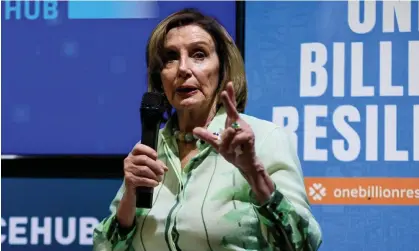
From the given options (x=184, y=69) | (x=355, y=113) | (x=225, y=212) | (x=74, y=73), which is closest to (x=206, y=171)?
(x=225, y=212)

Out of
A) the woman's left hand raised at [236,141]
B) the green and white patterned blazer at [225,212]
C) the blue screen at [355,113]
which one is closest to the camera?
the woman's left hand raised at [236,141]

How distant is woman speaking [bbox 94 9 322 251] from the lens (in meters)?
1.33

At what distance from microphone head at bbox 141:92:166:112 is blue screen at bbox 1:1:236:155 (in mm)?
1068

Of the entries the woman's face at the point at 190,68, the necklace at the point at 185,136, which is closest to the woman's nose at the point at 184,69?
the woman's face at the point at 190,68

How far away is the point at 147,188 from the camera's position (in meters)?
1.41

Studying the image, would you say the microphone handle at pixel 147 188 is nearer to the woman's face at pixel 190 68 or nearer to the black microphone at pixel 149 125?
the black microphone at pixel 149 125

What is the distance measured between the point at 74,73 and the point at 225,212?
4.58 ft

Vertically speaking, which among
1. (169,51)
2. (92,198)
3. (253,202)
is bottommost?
(92,198)

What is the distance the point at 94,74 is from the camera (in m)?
2.64

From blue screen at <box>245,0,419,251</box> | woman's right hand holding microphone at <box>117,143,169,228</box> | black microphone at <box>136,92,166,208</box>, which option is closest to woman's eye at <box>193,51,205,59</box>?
black microphone at <box>136,92,166,208</box>

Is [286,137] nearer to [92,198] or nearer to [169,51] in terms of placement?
[169,51]

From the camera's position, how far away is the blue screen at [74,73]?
2.61 meters

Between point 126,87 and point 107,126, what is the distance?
17 centimetres

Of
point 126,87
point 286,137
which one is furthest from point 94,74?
point 286,137
